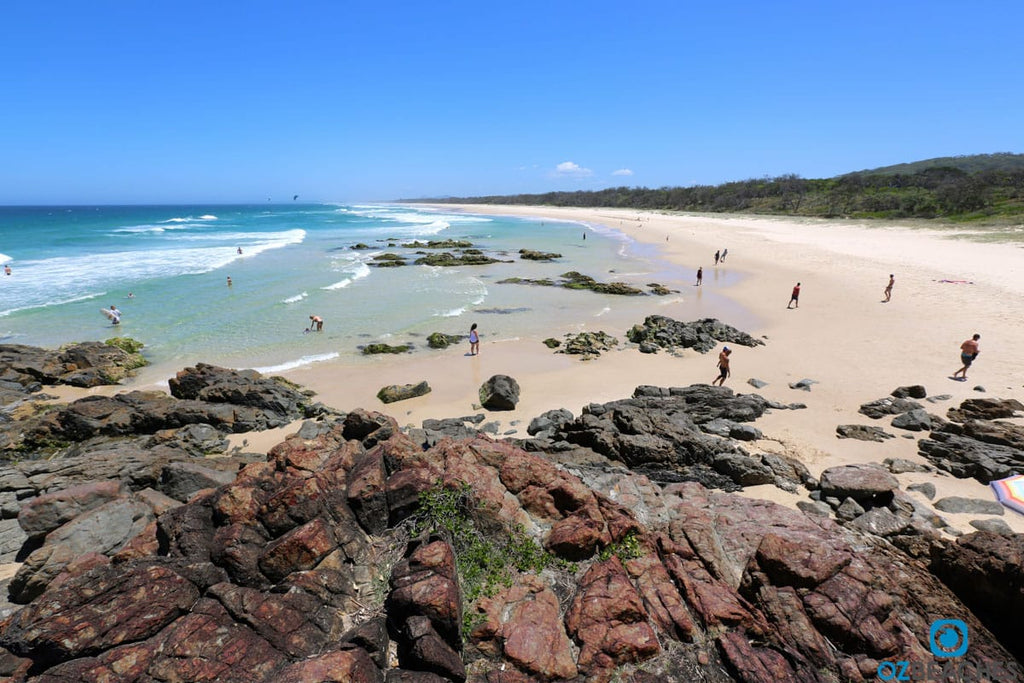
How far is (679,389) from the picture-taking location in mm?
15195

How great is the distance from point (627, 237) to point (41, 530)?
241ft

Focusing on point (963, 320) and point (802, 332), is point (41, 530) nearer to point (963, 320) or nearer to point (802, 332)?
point (802, 332)

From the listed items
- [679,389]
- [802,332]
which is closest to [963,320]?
[802,332]

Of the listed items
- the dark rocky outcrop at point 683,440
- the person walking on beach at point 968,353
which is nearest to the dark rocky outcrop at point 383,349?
the dark rocky outcrop at point 683,440

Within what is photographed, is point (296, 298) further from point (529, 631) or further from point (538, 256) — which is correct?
point (529, 631)

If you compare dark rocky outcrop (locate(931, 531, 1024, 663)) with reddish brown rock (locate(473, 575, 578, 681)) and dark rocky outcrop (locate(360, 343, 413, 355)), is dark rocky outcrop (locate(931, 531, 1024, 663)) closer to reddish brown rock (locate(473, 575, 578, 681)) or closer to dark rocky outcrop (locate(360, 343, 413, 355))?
reddish brown rock (locate(473, 575, 578, 681))

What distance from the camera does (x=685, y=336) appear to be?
21.4 metres

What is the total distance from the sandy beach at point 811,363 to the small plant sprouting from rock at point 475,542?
5808mm

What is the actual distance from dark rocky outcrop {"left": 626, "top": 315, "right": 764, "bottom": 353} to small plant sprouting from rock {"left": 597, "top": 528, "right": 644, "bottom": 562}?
14.8 m

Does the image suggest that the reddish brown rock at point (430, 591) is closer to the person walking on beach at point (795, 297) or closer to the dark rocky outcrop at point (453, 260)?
the person walking on beach at point (795, 297)

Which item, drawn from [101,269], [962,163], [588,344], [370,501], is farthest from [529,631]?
[962,163]

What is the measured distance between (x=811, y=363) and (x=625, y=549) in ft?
51.1

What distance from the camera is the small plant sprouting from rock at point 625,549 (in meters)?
6.48

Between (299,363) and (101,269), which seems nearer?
(299,363)
